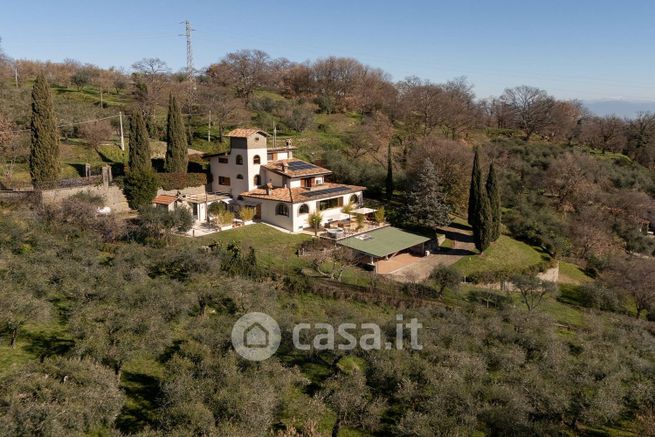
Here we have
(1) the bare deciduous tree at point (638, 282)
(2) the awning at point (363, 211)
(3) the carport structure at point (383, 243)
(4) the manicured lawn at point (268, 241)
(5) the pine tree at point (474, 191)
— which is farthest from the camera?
(2) the awning at point (363, 211)

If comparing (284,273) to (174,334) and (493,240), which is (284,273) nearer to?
(174,334)

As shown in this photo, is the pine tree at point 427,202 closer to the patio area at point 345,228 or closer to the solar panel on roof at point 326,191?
the patio area at point 345,228

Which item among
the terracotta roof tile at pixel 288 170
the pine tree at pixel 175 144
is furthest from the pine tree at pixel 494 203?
the pine tree at pixel 175 144

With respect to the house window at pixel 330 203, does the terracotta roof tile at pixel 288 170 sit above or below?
above

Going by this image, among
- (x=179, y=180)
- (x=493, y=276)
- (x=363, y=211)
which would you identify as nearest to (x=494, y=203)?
(x=493, y=276)

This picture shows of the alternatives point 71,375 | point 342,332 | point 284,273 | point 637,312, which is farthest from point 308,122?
point 71,375

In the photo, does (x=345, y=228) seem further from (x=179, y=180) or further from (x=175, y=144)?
(x=175, y=144)

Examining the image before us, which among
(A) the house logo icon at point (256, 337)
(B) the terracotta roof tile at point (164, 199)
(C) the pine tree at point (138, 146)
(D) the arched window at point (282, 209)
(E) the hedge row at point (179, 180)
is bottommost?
(A) the house logo icon at point (256, 337)

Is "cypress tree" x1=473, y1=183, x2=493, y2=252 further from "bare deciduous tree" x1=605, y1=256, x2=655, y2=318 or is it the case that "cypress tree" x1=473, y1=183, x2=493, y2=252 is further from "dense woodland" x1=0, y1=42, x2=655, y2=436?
"bare deciduous tree" x1=605, y1=256, x2=655, y2=318

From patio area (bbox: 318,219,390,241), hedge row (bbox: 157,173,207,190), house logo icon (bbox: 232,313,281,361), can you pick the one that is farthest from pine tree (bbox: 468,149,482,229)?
house logo icon (bbox: 232,313,281,361)
